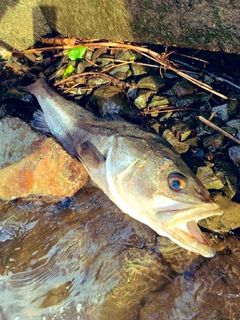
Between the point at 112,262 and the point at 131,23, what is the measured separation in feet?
10.2

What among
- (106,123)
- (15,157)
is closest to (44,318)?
(15,157)

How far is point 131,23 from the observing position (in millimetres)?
4527

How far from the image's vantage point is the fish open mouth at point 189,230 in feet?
9.34

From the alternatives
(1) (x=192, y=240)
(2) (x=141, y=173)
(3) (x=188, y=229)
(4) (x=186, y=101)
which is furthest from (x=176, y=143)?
(1) (x=192, y=240)

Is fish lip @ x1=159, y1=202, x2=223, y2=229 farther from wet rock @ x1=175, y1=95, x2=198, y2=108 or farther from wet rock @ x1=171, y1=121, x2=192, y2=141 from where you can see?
wet rock @ x1=175, y1=95, x2=198, y2=108

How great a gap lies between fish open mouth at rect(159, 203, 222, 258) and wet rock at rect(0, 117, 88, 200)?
1.71 m

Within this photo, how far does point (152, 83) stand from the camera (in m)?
4.70

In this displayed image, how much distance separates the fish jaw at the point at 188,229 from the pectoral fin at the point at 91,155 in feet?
3.59

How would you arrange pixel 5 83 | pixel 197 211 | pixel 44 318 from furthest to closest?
1. pixel 5 83
2. pixel 44 318
3. pixel 197 211

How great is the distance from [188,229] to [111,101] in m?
2.34

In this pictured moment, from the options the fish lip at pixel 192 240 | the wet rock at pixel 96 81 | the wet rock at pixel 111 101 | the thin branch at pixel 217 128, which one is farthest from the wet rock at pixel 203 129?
the fish lip at pixel 192 240

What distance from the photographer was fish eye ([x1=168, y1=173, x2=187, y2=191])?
3006 mm

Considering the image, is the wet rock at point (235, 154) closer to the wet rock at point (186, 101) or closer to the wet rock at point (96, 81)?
the wet rock at point (186, 101)

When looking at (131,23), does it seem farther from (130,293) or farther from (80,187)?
(130,293)
